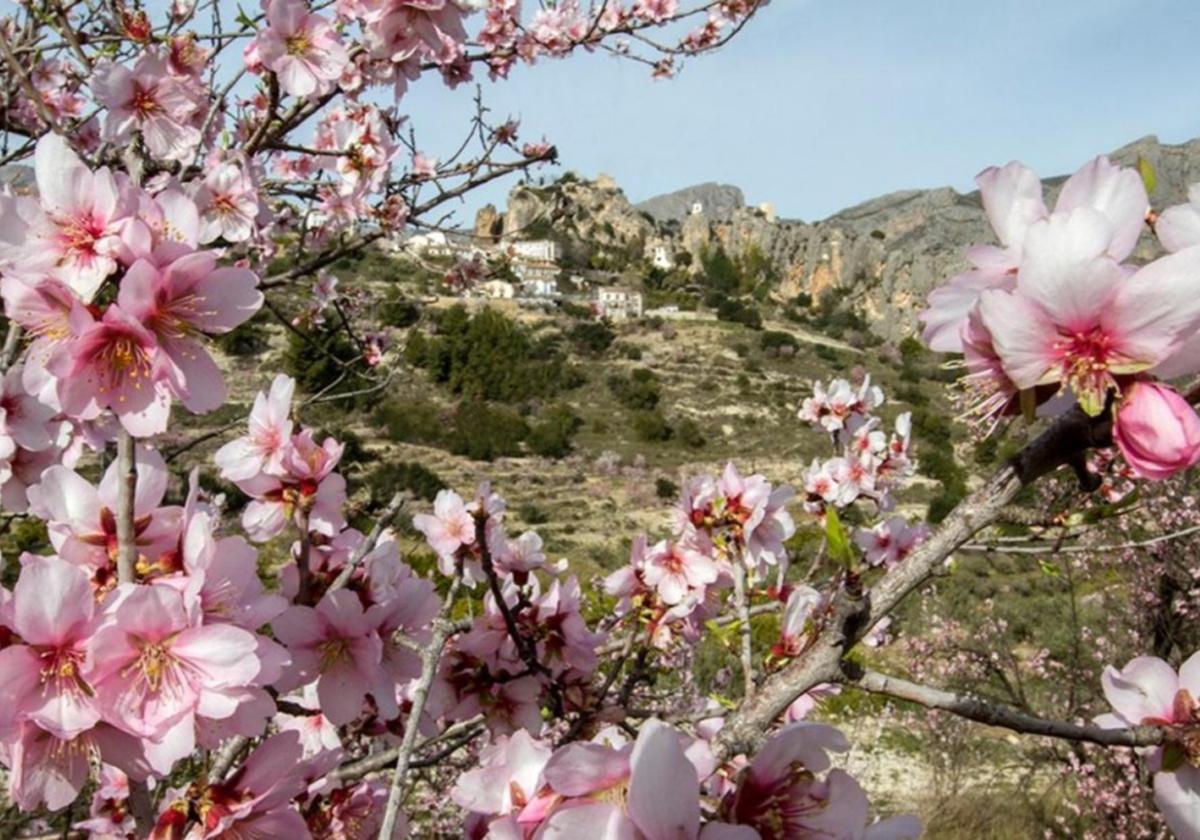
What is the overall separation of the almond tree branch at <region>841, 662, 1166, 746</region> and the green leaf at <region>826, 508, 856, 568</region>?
0.12 m

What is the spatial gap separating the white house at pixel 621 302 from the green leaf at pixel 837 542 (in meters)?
48.7

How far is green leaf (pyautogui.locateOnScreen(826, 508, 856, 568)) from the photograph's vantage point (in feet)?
2.69

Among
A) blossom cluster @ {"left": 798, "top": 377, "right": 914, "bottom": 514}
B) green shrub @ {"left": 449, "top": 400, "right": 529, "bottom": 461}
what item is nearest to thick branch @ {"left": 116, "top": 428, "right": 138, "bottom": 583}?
blossom cluster @ {"left": 798, "top": 377, "right": 914, "bottom": 514}

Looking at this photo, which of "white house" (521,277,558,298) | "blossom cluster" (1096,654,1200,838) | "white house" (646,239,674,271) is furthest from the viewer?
"white house" (646,239,674,271)

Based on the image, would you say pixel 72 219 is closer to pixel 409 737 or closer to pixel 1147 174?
pixel 409 737

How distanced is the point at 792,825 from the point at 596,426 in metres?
36.0

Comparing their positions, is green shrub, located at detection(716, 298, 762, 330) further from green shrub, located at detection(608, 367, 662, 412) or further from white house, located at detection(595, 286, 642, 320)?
green shrub, located at detection(608, 367, 662, 412)

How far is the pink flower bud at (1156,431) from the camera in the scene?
0.75 metres

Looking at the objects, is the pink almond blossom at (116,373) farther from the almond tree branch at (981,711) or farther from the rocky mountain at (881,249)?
the rocky mountain at (881,249)

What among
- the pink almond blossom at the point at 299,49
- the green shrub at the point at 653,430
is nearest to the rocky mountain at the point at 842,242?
the green shrub at the point at 653,430

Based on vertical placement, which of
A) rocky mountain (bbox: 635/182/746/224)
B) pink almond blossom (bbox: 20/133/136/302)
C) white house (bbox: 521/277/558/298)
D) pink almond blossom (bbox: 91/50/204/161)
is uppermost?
rocky mountain (bbox: 635/182/746/224)

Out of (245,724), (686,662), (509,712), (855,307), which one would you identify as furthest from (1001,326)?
(855,307)

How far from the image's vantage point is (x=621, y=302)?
5278cm

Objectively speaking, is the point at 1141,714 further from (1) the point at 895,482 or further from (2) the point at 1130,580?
(2) the point at 1130,580
